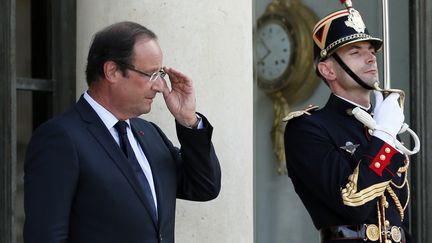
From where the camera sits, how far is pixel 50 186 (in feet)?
12.1

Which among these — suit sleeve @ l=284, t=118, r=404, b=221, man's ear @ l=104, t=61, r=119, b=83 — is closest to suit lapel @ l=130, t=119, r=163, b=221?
man's ear @ l=104, t=61, r=119, b=83

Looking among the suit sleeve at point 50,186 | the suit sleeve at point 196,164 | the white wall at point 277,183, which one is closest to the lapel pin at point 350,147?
the suit sleeve at point 196,164

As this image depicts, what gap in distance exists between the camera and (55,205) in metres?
3.66

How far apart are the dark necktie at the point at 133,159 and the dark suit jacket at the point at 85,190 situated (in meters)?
0.05

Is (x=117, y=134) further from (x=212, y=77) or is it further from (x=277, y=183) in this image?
(x=277, y=183)

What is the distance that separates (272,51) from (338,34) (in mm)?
2113

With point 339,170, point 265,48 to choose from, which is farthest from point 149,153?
point 265,48

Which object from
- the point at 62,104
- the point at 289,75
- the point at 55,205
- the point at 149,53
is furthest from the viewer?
the point at 289,75

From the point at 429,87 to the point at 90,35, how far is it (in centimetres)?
282

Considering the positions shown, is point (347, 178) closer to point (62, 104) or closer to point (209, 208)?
point (209, 208)

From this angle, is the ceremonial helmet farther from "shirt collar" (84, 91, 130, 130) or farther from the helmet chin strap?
"shirt collar" (84, 91, 130, 130)

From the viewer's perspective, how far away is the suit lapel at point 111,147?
3.84m

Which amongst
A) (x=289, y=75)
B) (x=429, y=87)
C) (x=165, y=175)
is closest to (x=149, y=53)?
(x=165, y=175)

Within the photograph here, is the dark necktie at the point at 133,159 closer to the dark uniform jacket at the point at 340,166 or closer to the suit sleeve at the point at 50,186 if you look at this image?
the suit sleeve at the point at 50,186
